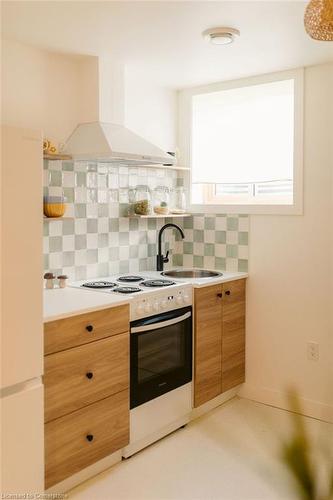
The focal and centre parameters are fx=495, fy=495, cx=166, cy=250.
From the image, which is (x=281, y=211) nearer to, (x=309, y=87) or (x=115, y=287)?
(x=309, y=87)

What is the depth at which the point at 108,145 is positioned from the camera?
9.14 ft

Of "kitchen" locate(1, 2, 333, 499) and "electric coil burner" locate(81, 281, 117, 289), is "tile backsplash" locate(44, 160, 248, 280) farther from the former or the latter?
"electric coil burner" locate(81, 281, 117, 289)

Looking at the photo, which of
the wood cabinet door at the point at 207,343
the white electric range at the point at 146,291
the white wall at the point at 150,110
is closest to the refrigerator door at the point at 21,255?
the white electric range at the point at 146,291

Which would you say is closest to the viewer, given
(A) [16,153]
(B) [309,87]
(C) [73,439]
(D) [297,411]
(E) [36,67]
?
(D) [297,411]

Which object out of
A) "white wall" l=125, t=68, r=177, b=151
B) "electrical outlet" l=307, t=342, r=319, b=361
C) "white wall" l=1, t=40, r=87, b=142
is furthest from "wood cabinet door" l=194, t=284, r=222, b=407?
"white wall" l=1, t=40, r=87, b=142

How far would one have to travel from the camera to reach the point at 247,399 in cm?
362

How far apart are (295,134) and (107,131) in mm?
1281

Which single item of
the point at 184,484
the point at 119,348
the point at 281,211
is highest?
the point at 281,211

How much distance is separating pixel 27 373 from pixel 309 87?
2500 mm

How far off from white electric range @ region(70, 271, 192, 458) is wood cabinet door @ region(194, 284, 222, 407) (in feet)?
0.19

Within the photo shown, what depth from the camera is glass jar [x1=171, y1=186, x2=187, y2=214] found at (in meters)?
3.79

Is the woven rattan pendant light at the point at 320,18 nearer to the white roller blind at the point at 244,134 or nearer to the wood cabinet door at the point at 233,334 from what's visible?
the white roller blind at the point at 244,134

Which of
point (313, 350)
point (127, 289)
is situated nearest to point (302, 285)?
point (313, 350)

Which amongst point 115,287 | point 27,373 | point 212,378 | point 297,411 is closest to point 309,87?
point 115,287
